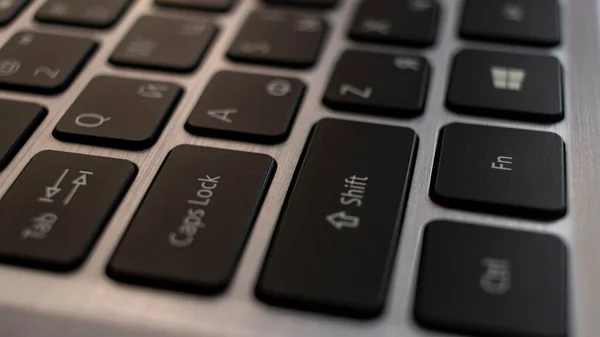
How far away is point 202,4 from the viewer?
0.37 metres

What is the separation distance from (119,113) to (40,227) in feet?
0.23

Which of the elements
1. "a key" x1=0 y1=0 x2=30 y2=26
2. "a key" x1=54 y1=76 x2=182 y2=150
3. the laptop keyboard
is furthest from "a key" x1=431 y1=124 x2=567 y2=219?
"a key" x1=0 y1=0 x2=30 y2=26

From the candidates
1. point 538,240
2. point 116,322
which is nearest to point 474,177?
point 538,240

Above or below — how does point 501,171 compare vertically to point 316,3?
below

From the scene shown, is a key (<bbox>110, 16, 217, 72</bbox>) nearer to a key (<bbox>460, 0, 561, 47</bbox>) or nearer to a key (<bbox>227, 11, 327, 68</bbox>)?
a key (<bbox>227, 11, 327, 68</bbox>)

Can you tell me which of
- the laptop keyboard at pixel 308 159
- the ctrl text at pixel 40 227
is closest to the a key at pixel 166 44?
the laptop keyboard at pixel 308 159

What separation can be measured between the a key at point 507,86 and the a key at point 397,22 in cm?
3

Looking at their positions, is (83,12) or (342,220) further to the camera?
(83,12)

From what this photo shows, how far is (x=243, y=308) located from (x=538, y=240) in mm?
102

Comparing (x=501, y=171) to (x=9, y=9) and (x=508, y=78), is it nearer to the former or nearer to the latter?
(x=508, y=78)

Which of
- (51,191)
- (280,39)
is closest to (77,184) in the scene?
(51,191)

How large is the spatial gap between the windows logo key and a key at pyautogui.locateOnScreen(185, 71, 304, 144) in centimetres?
9

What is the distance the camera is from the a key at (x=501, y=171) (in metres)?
0.25

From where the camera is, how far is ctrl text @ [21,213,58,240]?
24 cm
